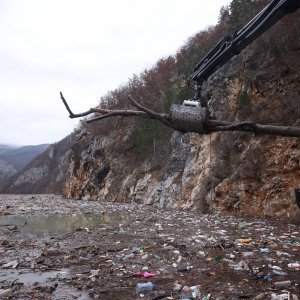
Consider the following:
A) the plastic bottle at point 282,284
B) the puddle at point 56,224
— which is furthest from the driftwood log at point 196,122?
the puddle at point 56,224

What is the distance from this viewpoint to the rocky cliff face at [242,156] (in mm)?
15094

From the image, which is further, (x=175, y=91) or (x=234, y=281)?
(x=175, y=91)

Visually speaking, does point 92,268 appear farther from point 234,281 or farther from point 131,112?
point 131,112

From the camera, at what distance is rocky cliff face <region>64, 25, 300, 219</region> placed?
15.1 metres

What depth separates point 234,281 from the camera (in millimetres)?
5328

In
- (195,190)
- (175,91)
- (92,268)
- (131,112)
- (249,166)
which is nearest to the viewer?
(131,112)

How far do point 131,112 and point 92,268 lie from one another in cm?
363

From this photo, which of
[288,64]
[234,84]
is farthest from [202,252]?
[234,84]

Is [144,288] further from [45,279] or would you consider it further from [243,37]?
[243,37]

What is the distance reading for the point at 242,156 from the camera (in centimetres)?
1788

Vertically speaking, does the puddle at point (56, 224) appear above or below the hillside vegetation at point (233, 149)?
below

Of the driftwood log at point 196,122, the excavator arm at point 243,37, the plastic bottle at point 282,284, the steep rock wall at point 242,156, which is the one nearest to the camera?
the driftwood log at point 196,122

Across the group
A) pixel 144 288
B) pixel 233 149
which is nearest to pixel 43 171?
pixel 233 149

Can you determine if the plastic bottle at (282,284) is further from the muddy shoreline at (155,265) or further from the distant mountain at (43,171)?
the distant mountain at (43,171)
